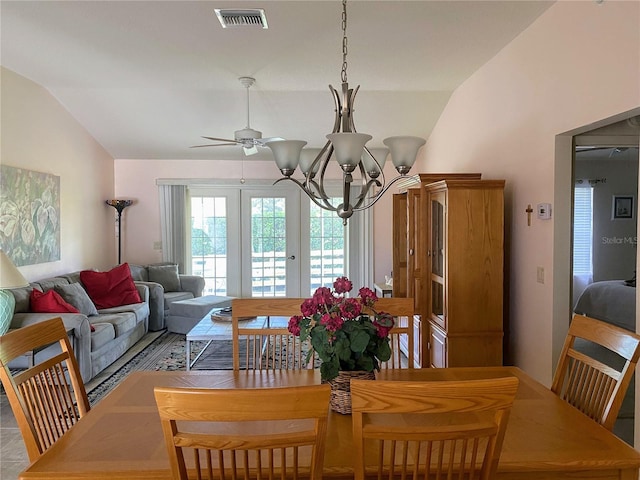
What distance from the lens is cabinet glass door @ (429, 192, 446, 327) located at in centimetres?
336

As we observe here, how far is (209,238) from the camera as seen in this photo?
664 cm

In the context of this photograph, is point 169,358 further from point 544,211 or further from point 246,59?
point 544,211

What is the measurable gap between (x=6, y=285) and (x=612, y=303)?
203 inches

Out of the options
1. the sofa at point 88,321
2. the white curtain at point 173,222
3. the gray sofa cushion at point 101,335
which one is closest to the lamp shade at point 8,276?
the sofa at point 88,321

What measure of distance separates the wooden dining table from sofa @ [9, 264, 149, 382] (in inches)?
90.8

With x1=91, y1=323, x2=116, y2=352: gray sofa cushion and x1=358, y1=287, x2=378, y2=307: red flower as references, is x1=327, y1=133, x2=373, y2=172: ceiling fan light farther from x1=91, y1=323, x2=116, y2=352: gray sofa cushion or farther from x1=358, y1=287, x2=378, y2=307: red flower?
x1=91, y1=323, x2=116, y2=352: gray sofa cushion

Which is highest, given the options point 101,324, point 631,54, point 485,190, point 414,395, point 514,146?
point 631,54

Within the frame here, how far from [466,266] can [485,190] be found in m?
0.54

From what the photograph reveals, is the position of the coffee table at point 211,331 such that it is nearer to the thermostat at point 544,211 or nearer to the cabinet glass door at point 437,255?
the cabinet glass door at point 437,255

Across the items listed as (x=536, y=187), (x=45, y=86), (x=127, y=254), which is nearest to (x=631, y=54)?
(x=536, y=187)

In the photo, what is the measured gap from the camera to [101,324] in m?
4.16

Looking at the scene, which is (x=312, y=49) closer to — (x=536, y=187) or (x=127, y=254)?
(x=536, y=187)

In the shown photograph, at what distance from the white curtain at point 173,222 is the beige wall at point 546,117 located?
4.17 meters

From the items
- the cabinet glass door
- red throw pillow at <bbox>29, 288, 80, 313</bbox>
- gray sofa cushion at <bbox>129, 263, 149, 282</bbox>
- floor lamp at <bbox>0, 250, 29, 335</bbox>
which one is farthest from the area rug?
the cabinet glass door
